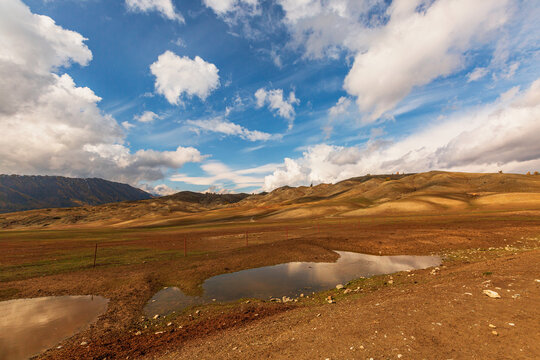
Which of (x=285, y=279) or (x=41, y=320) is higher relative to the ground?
(x=41, y=320)

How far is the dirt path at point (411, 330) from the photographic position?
708cm

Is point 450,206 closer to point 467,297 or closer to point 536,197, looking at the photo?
point 536,197

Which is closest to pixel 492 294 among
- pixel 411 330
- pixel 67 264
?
pixel 411 330

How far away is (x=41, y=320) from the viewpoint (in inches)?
562

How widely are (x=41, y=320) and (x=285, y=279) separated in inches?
665

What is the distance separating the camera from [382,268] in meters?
23.4

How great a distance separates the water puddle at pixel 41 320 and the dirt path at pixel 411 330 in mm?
7679

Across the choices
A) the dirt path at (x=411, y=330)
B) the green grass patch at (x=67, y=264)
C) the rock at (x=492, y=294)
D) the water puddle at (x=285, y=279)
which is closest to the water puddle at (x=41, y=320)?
the water puddle at (x=285, y=279)

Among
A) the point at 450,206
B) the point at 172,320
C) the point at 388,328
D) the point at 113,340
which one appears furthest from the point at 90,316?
the point at 450,206

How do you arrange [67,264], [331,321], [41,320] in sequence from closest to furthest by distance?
[331,321], [41,320], [67,264]

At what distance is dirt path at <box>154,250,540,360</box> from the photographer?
23.2 feet

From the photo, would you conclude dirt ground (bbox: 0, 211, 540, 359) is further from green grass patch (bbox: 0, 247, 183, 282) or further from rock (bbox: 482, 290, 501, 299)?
green grass patch (bbox: 0, 247, 183, 282)

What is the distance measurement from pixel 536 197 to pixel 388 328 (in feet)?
472

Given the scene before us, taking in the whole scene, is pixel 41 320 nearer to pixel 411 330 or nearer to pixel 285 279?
pixel 285 279
